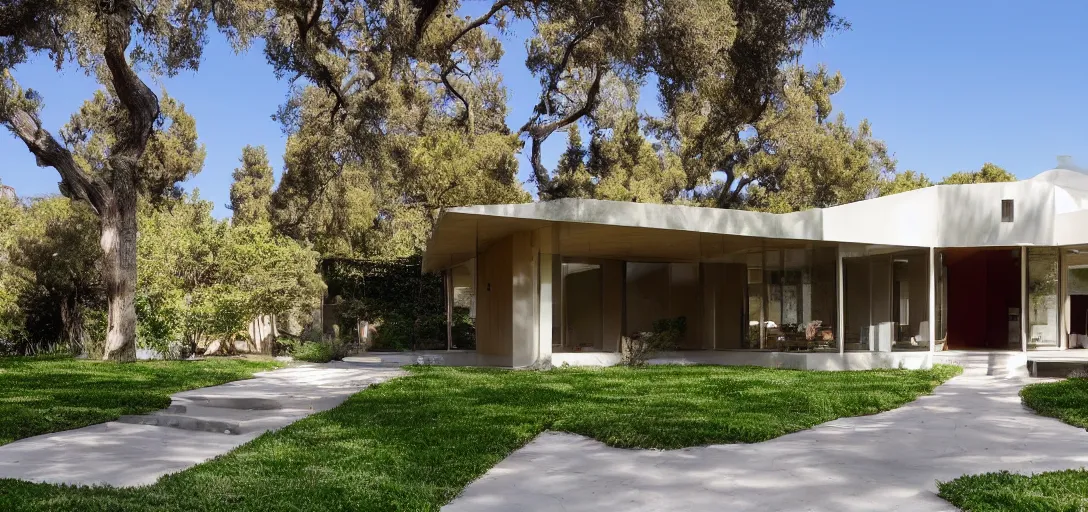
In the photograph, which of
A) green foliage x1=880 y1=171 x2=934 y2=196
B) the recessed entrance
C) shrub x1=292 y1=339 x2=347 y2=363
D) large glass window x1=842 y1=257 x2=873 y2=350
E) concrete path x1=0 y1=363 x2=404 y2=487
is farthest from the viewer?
green foliage x1=880 y1=171 x2=934 y2=196

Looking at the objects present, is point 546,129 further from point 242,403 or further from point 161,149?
point 242,403

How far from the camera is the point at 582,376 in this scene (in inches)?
520

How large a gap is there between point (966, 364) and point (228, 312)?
14.8 m

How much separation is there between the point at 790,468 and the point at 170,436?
542cm

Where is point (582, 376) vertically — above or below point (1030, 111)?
below

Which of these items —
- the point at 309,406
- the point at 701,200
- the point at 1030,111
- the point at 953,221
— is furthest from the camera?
the point at 701,200

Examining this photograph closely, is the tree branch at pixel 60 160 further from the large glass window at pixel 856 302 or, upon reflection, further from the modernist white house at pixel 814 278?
the large glass window at pixel 856 302

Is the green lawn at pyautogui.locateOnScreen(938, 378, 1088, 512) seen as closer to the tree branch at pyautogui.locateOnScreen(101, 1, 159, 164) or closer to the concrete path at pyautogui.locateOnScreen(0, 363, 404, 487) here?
the concrete path at pyautogui.locateOnScreen(0, 363, 404, 487)

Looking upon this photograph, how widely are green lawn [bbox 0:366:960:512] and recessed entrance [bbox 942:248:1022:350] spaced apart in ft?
18.4

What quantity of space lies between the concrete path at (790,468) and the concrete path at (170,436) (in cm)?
262

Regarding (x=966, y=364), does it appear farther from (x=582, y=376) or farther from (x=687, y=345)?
(x=582, y=376)

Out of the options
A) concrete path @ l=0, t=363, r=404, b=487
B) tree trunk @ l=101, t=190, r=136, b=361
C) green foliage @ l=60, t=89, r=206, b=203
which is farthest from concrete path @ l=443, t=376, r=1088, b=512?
green foliage @ l=60, t=89, r=206, b=203

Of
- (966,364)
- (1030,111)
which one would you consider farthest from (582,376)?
(1030,111)

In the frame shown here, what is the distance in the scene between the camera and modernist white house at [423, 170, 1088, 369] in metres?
15.4
